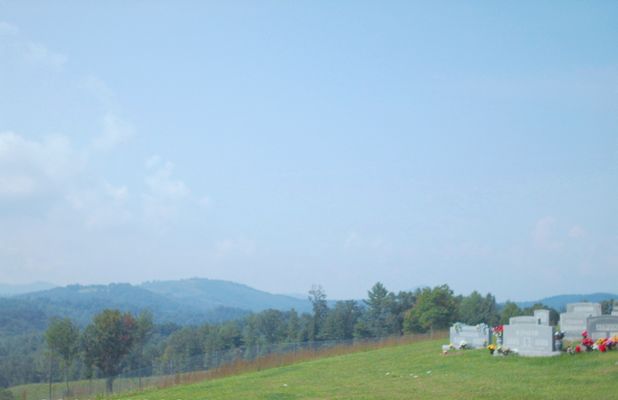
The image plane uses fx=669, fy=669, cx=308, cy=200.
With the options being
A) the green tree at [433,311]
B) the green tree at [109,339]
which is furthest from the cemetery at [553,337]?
the green tree at [109,339]

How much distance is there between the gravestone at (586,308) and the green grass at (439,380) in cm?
657

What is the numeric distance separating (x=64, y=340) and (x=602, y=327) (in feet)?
189

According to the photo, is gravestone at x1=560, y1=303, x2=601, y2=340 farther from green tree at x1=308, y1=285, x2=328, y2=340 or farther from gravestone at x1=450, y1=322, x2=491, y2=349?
green tree at x1=308, y1=285, x2=328, y2=340

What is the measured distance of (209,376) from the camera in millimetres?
34875

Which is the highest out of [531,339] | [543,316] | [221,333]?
[543,316]

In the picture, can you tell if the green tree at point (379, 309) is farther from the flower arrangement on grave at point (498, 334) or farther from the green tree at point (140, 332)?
the flower arrangement on grave at point (498, 334)

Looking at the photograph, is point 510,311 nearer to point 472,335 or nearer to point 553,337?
point 472,335

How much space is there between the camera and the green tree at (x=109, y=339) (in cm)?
6919

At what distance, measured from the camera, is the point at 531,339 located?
81.9 feet

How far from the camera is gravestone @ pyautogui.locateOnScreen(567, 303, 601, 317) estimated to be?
102ft

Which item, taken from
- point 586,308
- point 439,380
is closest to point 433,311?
point 586,308

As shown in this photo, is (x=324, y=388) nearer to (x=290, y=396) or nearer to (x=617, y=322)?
(x=290, y=396)

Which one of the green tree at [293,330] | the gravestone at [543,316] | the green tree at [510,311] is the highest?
the gravestone at [543,316]

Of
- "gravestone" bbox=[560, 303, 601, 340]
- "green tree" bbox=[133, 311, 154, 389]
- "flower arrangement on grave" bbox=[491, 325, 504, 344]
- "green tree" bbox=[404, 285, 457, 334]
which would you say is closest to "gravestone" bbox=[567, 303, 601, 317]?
"gravestone" bbox=[560, 303, 601, 340]
